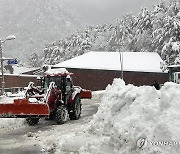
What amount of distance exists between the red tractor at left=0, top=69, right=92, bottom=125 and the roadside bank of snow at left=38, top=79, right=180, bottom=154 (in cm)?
264

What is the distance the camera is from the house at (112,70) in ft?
153

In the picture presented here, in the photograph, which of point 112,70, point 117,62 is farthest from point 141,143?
point 117,62

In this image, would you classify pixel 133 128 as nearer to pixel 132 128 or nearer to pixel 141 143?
pixel 132 128

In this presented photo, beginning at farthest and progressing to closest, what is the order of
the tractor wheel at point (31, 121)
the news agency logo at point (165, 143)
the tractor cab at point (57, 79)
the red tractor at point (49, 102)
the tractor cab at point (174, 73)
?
the tractor cab at point (174, 73)
the tractor cab at point (57, 79)
the tractor wheel at point (31, 121)
the red tractor at point (49, 102)
the news agency logo at point (165, 143)

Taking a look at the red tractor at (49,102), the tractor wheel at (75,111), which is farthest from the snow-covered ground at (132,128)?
the tractor wheel at (75,111)

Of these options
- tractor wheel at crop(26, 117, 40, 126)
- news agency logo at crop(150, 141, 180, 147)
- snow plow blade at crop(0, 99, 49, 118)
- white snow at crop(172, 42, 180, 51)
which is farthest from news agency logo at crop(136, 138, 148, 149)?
white snow at crop(172, 42, 180, 51)

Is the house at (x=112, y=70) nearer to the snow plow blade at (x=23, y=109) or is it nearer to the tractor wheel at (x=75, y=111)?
the tractor wheel at (x=75, y=111)

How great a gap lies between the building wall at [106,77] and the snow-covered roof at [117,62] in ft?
1.75

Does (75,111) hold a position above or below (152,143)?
below

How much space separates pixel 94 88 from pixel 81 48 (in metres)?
29.4

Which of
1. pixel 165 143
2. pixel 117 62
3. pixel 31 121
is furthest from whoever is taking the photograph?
pixel 117 62

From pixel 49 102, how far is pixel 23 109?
4.32 feet

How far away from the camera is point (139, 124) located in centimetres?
Result: 885

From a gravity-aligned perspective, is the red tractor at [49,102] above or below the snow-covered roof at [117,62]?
below
